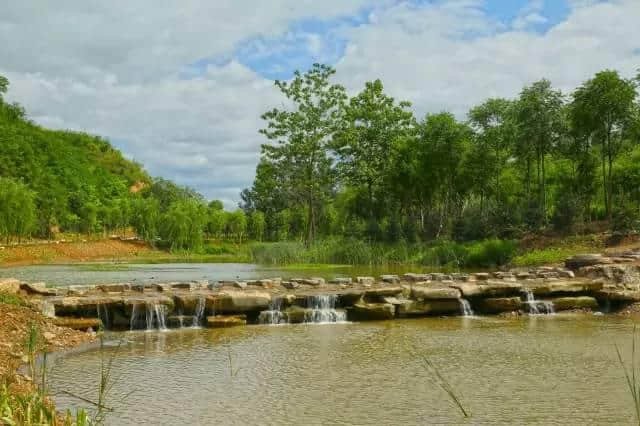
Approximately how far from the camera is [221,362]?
32.9 ft

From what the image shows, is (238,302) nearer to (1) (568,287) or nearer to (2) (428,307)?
(2) (428,307)

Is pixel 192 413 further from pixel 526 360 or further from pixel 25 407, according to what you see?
pixel 526 360

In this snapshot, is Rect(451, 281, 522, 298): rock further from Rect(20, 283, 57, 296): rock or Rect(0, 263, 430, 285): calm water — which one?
Rect(20, 283, 57, 296): rock

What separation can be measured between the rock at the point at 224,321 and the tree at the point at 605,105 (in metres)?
21.7

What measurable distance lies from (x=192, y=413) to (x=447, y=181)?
3335cm

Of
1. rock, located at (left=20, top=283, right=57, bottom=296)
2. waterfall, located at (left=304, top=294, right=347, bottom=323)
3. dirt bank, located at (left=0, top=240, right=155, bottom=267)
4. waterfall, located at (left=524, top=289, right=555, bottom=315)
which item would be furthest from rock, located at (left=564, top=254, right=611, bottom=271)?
dirt bank, located at (left=0, top=240, right=155, bottom=267)

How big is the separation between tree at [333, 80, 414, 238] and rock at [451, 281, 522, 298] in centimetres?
2310

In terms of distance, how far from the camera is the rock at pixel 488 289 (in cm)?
1644

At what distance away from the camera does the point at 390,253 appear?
33.8 metres

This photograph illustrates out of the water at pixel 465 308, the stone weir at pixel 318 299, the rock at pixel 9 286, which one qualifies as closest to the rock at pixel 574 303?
the stone weir at pixel 318 299

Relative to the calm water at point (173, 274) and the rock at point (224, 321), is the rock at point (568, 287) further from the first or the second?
the calm water at point (173, 274)

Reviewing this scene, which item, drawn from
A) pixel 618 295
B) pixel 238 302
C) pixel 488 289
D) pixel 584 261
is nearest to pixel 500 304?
pixel 488 289

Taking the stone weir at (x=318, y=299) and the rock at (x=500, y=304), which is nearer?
the stone weir at (x=318, y=299)

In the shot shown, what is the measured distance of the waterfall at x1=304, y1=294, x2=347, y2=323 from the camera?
15.2 meters
